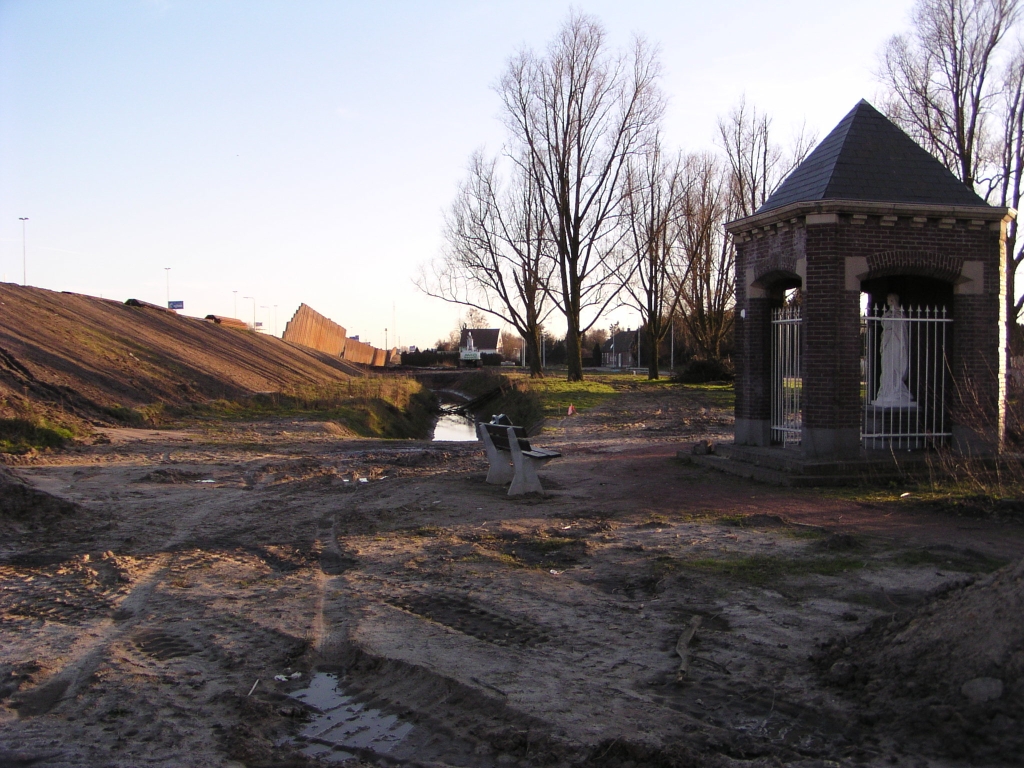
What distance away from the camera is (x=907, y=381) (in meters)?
12.6

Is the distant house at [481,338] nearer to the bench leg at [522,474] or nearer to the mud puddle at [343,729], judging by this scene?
the bench leg at [522,474]

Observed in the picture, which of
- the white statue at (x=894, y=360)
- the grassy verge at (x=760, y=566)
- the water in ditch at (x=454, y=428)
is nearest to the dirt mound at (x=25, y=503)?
the grassy verge at (x=760, y=566)

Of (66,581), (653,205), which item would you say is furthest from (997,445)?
(653,205)

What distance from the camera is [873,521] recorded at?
855cm

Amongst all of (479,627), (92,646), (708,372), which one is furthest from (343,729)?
(708,372)

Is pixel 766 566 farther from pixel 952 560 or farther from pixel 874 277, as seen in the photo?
pixel 874 277

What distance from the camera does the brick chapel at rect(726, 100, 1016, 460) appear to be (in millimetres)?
10930

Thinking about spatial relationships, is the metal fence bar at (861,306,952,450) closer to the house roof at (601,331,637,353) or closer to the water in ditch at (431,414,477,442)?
the water in ditch at (431,414,477,442)

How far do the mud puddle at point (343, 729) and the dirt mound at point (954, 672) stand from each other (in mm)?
2285

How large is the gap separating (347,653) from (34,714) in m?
1.63

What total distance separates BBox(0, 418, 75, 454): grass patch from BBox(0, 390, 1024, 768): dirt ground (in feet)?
9.76

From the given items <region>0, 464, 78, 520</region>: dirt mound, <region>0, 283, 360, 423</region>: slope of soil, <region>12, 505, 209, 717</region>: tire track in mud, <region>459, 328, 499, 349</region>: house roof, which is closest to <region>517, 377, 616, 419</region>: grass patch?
<region>0, 283, 360, 423</region>: slope of soil

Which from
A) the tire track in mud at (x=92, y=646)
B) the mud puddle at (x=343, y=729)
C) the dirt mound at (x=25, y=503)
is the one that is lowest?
the mud puddle at (x=343, y=729)

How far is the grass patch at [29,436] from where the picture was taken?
12484 mm
